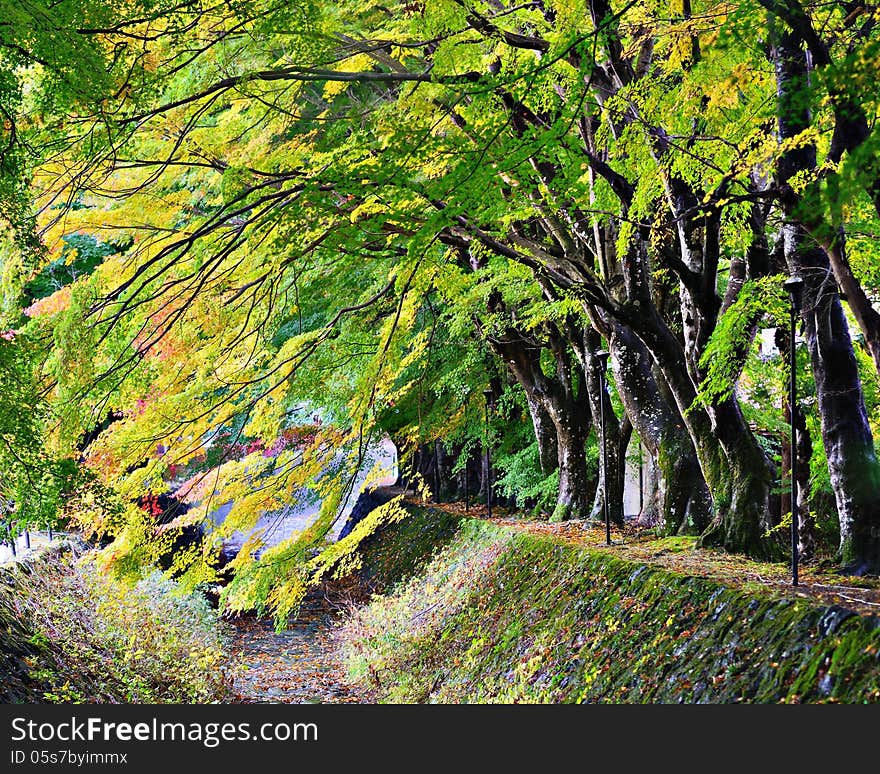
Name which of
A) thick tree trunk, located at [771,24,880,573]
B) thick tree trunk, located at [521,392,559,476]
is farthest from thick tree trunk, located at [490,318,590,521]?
thick tree trunk, located at [771,24,880,573]

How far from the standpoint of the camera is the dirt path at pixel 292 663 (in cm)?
1335

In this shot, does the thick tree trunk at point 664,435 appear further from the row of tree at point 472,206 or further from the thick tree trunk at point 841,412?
the thick tree trunk at point 841,412

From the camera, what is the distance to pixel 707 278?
9172 millimetres

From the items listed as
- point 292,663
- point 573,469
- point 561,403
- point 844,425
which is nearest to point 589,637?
point 844,425

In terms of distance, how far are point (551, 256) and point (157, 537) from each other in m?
5.54

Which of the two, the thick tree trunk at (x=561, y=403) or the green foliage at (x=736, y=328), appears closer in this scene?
the green foliage at (x=736, y=328)

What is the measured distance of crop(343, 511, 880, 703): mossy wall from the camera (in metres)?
6.21

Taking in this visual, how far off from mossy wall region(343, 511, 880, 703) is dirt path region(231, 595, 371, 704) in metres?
0.50

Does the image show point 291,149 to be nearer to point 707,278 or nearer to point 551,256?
point 551,256

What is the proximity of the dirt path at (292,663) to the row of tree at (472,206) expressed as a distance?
11.5ft

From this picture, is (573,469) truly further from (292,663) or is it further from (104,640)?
(104,640)

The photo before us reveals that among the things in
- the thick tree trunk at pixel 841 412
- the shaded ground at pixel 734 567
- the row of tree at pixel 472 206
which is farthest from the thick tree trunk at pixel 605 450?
the thick tree trunk at pixel 841 412

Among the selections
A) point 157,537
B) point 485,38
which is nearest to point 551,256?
point 485,38

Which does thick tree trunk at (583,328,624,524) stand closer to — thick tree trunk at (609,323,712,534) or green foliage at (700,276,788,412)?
thick tree trunk at (609,323,712,534)
